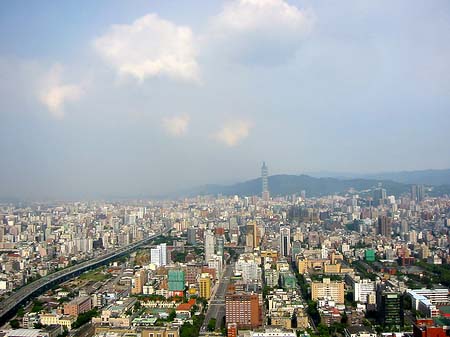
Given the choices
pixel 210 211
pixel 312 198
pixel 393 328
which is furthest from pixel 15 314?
pixel 312 198

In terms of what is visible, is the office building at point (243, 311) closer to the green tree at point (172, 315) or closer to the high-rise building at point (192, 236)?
the green tree at point (172, 315)

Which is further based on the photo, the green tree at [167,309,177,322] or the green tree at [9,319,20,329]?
the green tree at [167,309,177,322]

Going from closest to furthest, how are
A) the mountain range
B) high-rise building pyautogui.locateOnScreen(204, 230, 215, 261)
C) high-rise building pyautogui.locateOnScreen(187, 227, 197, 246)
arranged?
high-rise building pyautogui.locateOnScreen(204, 230, 215, 261)
high-rise building pyautogui.locateOnScreen(187, 227, 197, 246)
the mountain range

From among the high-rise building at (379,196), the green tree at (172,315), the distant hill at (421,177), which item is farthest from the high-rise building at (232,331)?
the high-rise building at (379,196)

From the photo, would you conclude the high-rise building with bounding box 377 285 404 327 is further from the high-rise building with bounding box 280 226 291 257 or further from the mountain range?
the mountain range

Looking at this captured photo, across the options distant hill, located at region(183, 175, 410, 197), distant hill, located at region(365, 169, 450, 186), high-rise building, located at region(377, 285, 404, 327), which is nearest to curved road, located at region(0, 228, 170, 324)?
high-rise building, located at region(377, 285, 404, 327)

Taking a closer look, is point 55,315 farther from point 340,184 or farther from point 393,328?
point 340,184

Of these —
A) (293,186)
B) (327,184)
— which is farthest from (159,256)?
(327,184)
